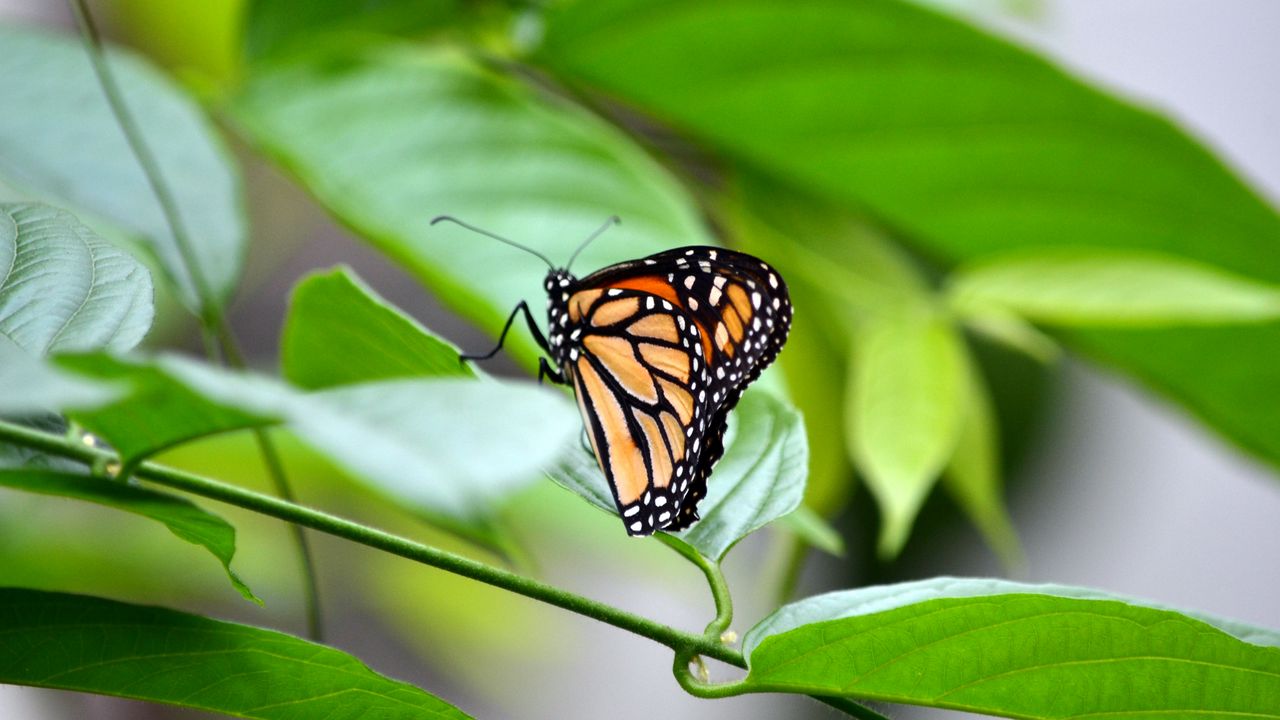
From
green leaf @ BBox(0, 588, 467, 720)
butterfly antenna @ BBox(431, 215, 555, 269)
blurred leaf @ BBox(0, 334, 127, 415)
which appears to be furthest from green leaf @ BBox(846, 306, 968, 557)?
blurred leaf @ BBox(0, 334, 127, 415)

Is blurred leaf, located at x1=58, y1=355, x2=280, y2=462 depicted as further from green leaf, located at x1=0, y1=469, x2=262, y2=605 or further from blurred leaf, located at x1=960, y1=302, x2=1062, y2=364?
blurred leaf, located at x1=960, y1=302, x2=1062, y2=364

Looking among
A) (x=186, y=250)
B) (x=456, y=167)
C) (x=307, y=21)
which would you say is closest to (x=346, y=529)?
(x=186, y=250)

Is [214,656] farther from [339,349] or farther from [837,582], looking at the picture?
[837,582]

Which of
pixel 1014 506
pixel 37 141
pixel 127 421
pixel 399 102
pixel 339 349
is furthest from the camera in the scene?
pixel 1014 506

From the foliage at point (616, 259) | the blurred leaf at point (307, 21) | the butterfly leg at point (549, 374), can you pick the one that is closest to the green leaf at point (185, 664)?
the foliage at point (616, 259)

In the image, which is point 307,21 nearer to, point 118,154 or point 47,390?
point 118,154

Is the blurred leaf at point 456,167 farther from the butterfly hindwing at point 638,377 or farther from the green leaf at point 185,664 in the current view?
the green leaf at point 185,664

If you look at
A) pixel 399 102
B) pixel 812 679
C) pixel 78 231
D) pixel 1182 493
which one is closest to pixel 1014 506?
pixel 1182 493
